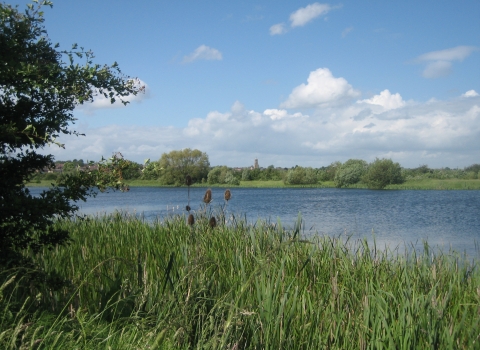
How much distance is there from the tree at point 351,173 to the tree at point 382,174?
1.88 meters

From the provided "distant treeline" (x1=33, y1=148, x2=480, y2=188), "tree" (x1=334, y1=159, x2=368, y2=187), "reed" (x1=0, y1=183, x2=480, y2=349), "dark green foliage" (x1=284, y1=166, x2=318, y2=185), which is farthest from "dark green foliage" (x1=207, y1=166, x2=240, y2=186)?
"reed" (x1=0, y1=183, x2=480, y2=349)

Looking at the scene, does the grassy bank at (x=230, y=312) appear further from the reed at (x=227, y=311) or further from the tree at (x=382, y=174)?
the tree at (x=382, y=174)

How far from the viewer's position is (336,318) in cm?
316

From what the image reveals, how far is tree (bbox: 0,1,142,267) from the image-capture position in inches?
130

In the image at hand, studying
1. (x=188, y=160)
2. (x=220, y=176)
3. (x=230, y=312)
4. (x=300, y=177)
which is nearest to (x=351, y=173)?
(x=300, y=177)

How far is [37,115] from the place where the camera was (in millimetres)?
3566

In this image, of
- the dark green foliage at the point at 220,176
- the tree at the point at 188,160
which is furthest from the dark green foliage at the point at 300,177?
the tree at the point at 188,160

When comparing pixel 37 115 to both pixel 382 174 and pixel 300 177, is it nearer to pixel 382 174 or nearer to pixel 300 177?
pixel 382 174

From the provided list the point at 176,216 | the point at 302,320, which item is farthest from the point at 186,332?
the point at 176,216

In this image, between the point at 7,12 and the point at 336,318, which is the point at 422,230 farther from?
the point at 7,12

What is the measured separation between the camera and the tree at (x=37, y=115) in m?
3.30

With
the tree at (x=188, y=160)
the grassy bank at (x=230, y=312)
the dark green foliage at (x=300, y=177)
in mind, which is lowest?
the grassy bank at (x=230, y=312)

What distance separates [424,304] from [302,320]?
0.85 metres

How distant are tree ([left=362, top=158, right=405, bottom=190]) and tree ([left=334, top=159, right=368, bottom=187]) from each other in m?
1.88
